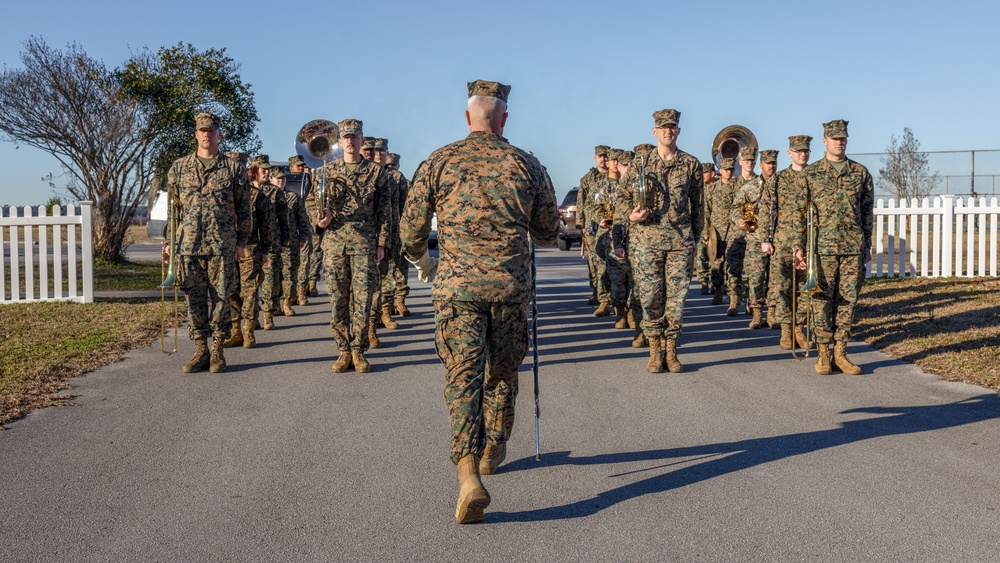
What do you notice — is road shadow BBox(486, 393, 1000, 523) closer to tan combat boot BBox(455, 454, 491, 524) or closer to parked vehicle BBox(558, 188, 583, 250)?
tan combat boot BBox(455, 454, 491, 524)

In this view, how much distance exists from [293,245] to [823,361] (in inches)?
316

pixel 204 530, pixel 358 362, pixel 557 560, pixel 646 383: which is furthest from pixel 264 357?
pixel 557 560

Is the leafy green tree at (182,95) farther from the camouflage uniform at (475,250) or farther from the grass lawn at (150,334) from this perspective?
the camouflage uniform at (475,250)

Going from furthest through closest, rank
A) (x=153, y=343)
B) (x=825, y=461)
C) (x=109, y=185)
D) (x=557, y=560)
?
(x=109, y=185), (x=153, y=343), (x=825, y=461), (x=557, y=560)

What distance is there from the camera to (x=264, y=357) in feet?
33.9

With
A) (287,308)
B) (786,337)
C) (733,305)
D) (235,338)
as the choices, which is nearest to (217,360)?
(235,338)

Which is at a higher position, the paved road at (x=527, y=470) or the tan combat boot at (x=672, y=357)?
the tan combat boot at (x=672, y=357)

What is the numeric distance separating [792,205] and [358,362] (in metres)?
4.70

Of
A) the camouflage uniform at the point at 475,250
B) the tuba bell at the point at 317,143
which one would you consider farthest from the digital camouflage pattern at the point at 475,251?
the tuba bell at the point at 317,143

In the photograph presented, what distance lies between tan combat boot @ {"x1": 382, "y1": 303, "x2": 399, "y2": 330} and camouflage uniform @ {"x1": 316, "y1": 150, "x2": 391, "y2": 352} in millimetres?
3214

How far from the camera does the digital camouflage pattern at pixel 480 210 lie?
5.11m

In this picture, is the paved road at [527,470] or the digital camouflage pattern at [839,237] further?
the digital camouflage pattern at [839,237]

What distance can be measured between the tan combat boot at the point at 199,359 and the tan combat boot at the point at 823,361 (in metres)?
5.79

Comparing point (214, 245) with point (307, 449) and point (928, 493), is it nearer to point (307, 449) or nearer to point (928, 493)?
point (307, 449)
